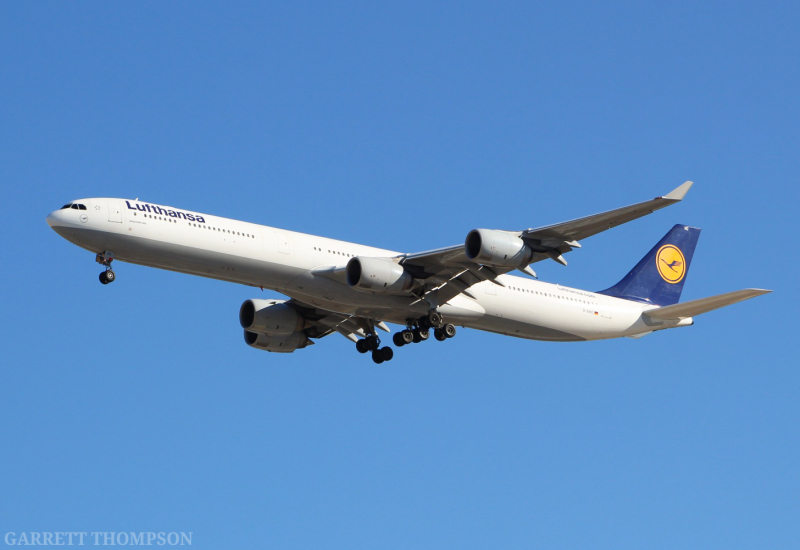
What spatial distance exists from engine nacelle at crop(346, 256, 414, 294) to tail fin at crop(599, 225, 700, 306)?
13.0 m

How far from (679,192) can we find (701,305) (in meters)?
10.1

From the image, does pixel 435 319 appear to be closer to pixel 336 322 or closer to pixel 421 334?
pixel 421 334

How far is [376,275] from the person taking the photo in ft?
118

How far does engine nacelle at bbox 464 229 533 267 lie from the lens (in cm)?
3444

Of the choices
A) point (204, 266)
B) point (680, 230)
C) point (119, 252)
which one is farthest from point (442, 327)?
point (680, 230)

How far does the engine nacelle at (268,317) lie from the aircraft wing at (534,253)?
7253 millimetres

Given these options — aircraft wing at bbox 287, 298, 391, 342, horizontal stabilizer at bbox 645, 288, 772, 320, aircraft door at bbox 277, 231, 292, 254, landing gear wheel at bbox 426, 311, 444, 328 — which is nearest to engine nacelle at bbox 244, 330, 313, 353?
aircraft wing at bbox 287, 298, 391, 342

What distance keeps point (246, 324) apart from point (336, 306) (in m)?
6.05

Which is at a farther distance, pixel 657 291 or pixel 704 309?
pixel 657 291

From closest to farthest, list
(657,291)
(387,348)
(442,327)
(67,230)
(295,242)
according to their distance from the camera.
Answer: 1. (67,230)
2. (295,242)
3. (442,327)
4. (387,348)
5. (657,291)

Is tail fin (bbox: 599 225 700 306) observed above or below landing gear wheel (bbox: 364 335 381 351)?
above

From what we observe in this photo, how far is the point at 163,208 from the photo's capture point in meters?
35.0

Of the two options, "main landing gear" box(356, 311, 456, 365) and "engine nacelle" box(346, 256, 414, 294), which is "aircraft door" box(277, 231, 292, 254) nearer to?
"engine nacelle" box(346, 256, 414, 294)

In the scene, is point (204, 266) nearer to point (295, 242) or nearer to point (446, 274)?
point (295, 242)
